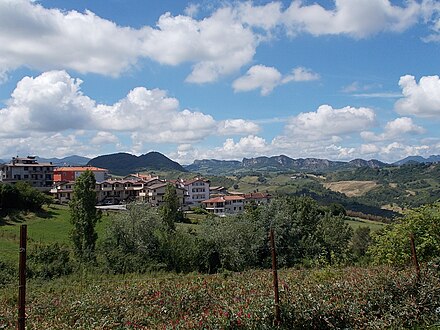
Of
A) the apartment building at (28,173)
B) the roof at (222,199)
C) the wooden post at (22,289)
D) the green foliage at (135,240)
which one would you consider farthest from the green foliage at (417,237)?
the apartment building at (28,173)

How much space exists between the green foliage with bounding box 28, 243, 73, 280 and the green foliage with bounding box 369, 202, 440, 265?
1865 centimetres

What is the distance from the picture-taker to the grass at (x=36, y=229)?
3090 cm

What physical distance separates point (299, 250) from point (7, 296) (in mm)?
20816

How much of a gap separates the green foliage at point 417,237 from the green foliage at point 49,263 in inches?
734

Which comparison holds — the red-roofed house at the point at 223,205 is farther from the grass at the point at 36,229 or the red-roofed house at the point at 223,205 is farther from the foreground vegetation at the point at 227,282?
the foreground vegetation at the point at 227,282

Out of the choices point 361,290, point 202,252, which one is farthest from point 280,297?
point 202,252

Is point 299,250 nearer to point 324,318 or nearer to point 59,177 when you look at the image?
point 324,318

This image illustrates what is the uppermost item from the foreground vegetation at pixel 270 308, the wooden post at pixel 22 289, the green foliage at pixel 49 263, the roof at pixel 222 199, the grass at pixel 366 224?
the wooden post at pixel 22 289

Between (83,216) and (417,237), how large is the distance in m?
23.4

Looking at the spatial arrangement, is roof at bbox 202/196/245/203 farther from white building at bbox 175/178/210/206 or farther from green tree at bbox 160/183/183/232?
green tree at bbox 160/183/183/232

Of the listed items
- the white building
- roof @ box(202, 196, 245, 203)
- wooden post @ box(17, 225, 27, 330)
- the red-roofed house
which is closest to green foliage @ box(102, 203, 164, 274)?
wooden post @ box(17, 225, 27, 330)

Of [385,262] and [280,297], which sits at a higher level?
[280,297]

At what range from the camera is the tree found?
2877 centimetres

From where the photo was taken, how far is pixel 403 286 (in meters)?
8.53
